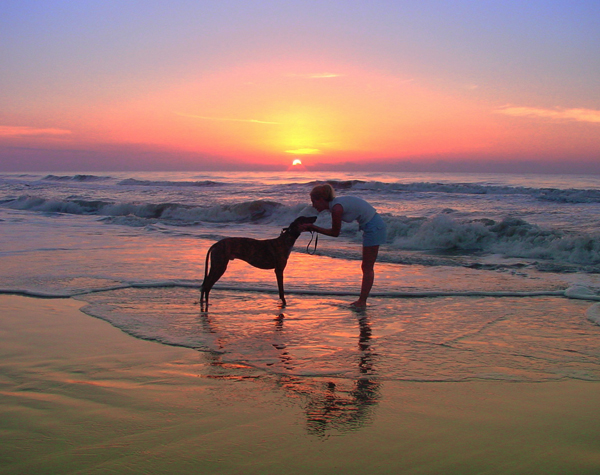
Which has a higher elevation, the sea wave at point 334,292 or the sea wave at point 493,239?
the sea wave at point 493,239

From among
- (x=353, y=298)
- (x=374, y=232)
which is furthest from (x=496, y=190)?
(x=374, y=232)

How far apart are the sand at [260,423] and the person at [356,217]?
2.65 meters

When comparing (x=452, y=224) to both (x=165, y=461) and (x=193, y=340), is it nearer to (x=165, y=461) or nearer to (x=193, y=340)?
(x=193, y=340)

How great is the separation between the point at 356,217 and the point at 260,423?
12.7ft

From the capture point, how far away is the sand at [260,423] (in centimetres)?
254

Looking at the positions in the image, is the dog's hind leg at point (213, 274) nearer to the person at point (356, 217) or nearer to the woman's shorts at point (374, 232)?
the person at point (356, 217)

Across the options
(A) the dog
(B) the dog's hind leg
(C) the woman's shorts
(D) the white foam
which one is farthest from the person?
(D) the white foam

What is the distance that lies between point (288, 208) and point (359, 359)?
1923 cm

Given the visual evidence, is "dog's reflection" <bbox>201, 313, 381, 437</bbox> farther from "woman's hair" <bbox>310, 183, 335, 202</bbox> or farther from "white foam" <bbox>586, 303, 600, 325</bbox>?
"white foam" <bbox>586, 303, 600, 325</bbox>

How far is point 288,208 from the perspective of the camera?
76.6 ft

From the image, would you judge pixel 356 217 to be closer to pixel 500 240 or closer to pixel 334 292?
pixel 334 292

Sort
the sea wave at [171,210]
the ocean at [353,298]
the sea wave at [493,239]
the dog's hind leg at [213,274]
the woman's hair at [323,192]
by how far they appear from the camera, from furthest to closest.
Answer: the sea wave at [171,210]
the sea wave at [493,239]
the dog's hind leg at [213,274]
the woman's hair at [323,192]
the ocean at [353,298]

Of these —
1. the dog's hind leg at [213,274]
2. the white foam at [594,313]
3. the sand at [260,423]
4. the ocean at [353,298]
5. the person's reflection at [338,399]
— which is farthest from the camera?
the dog's hind leg at [213,274]

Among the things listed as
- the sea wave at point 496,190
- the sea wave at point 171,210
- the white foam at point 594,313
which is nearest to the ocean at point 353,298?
Answer: the white foam at point 594,313
